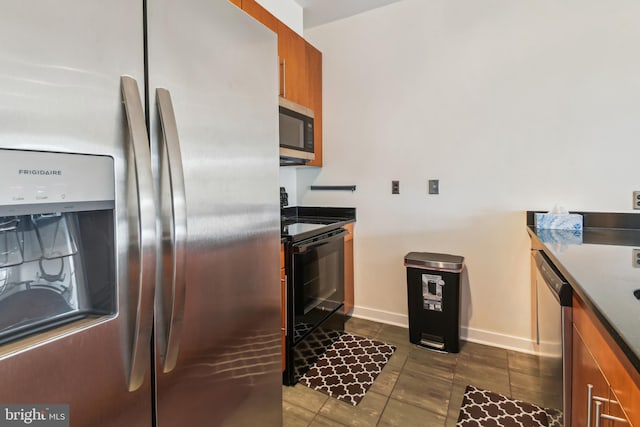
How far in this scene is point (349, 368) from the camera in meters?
2.05

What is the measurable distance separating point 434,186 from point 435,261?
23.2 inches

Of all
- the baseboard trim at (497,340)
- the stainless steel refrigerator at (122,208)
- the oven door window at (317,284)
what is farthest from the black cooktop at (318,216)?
the stainless steel refrigerator at (122,208)

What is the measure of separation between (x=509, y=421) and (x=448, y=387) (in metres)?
0.33

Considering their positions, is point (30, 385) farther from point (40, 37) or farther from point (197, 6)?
point (197, 6)

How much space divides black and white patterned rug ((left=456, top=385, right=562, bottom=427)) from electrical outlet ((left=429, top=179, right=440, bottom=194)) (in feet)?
4.41

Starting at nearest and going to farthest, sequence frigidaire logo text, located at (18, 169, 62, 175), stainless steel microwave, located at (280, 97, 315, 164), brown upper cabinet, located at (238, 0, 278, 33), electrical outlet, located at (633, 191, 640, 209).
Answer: frigidaire logo text, located at (18, 169, 62, 175) < brown upper cabinet, located at (238, 0, 278, 33) < electrical outlet, located at (633, 191, 640, 209) < stainless steel microwave, located at (280, 97, 315, 164)

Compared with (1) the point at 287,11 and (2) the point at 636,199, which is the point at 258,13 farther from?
(2) the point at 636,199

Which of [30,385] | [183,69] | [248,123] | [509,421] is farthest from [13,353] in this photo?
[509,421]

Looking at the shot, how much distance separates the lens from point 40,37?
57 centimetres

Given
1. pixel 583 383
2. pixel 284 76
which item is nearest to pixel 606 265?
pixel 583 383

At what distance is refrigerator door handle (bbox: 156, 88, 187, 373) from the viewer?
75 cm

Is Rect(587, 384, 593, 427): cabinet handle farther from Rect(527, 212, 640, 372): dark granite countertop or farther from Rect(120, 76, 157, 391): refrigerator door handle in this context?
Rect(120, 76, 157, 391): refrigerator door handle

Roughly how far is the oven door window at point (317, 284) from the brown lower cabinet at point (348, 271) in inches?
5.7

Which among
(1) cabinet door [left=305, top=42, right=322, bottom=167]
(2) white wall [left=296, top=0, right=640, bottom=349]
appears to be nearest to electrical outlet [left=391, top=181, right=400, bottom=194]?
(2) white wall [left=296, top=0, right=640, bottom=349]
